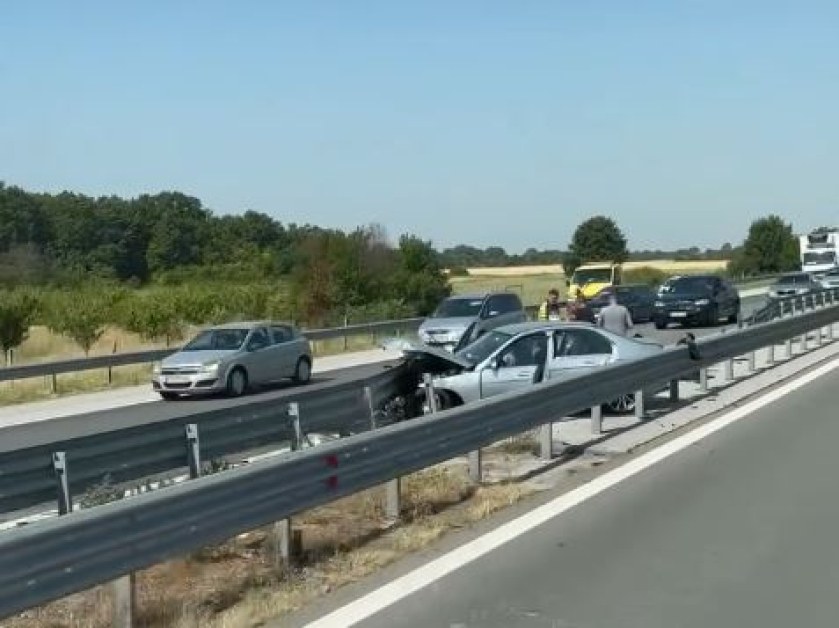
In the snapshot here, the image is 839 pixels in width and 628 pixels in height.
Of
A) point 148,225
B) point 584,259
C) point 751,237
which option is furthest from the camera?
point 148,225

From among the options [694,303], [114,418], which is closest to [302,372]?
[114,418]

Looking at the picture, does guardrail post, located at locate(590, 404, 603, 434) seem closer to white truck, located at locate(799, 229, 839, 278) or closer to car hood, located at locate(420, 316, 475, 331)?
car hood, located at locate(420, 316, 475, 331)

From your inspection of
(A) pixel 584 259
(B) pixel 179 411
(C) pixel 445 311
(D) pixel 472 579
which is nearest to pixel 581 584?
(D) pixel 472 579

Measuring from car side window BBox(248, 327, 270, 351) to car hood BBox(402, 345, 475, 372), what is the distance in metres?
11.7

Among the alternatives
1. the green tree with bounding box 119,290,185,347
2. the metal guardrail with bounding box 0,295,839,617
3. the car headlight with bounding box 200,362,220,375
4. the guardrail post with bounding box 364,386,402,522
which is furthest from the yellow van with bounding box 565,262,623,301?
the guardrail post with bounding box 364,386,402,522

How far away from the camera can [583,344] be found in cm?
1695

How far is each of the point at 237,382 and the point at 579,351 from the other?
11.0 meters

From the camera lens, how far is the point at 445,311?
108 feet

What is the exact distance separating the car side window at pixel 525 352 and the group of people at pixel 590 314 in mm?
2221

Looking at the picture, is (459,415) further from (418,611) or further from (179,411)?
(179,411)

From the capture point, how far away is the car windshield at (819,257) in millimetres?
73731

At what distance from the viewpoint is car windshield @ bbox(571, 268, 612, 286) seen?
50625 mm

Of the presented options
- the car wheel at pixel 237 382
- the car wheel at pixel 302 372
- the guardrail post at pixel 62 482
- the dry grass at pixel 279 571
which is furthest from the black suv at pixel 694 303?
the guardrail post at pixel 62 482

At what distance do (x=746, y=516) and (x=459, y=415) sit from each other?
2.32 meters
